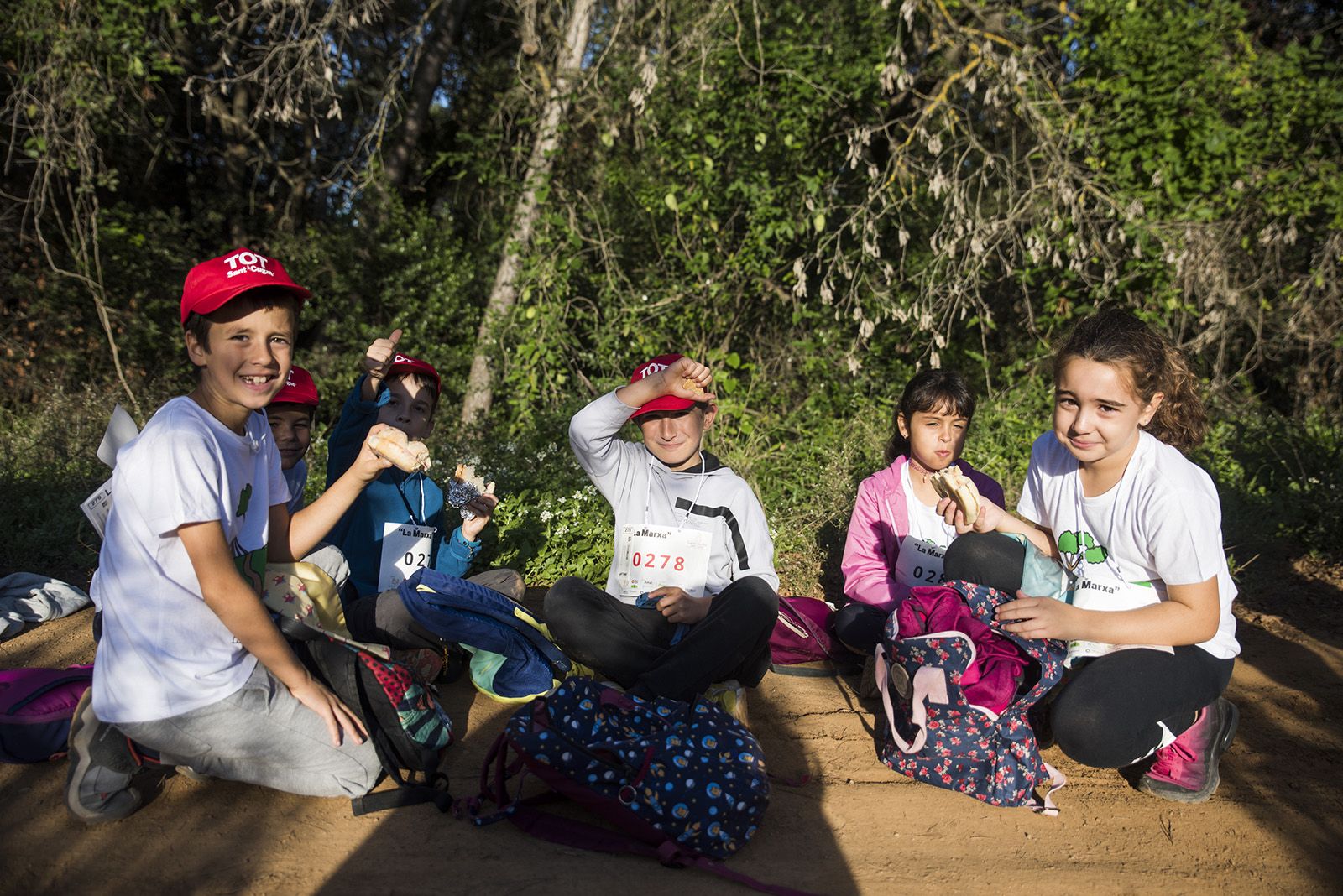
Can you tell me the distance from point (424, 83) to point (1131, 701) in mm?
8995

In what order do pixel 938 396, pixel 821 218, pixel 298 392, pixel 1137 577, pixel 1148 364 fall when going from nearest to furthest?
pixel 1148 364
pixel 1137 577
pixel 298 392
pixel 938 396
pixel 821 218

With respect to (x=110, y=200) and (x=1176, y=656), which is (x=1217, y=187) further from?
(x=110, y=200)

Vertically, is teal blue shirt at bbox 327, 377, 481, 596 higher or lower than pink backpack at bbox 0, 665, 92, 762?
higher

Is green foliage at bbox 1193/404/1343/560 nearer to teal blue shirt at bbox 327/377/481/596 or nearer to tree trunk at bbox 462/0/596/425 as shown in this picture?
teal blue shirt at bbox 327/377/481/596

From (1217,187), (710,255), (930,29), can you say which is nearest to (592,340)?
(710,255)

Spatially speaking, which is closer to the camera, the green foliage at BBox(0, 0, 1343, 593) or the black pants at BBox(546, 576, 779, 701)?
the black pants at BBox(546, 576, 779, 701)

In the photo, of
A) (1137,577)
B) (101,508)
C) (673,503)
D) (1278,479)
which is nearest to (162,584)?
(101,508)

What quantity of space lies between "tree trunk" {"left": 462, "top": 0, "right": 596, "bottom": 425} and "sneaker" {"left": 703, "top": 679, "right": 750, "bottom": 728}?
14.9 feet

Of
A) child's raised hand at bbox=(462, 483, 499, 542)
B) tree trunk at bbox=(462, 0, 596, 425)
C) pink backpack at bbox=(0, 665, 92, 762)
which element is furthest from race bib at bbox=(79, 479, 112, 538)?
tree trunk at bbox=(462, 0, 596, 425)

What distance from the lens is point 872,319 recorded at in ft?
22.8

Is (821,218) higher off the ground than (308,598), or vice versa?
(821,218)

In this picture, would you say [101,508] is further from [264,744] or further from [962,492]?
[962,492]

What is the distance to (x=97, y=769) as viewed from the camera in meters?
2.54

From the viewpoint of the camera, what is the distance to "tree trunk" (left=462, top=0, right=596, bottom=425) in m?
7.26
